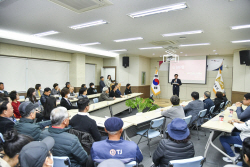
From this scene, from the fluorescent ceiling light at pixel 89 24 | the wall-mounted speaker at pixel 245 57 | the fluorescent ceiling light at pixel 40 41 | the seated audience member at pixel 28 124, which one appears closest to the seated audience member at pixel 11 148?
the seated audience member at pixel 28 124

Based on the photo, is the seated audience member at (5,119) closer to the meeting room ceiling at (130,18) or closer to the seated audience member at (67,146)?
the seated audience member at (67,146)

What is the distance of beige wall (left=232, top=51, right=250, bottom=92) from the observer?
755cm

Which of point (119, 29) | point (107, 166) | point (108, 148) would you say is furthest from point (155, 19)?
point (107, 166)

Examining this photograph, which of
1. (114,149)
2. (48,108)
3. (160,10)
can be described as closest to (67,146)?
(114,149)

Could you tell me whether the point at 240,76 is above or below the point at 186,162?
above

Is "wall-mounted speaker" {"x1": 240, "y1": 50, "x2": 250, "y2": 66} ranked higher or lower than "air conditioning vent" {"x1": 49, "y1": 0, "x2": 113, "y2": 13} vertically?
lower

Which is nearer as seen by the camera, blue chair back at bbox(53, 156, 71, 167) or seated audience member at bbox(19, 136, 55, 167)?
seated audience member at bbox(19, 136, 55, 167)

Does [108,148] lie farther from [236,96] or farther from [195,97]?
[236,96]

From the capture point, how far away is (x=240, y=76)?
7793 mm

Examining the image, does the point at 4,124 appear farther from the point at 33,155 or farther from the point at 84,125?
the point at 33,155

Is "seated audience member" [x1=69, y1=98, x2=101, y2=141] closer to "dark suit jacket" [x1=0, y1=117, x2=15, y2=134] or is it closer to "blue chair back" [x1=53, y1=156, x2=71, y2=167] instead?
"blue chair back" [x1=53, y1=156, x2=71, y2=167]

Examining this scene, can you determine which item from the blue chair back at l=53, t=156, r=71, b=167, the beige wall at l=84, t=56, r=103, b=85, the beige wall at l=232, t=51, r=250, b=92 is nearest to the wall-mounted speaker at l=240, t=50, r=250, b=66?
the beige wall at l=232, t=51, r=250, b=92

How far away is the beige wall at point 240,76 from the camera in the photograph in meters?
7.55

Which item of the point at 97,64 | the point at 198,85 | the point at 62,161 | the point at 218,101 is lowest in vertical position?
the point at 62,161
